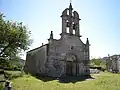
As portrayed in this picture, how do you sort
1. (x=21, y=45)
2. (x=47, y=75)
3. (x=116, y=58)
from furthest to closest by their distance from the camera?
(x=116, y=58)
(x=21, y=45)
(x=47, y=75)

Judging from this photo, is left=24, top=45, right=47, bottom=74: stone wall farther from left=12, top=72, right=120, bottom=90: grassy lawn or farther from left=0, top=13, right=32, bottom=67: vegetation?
left=12, top=72, right=120, bottom=90: grassy lawn

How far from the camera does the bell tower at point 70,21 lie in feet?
95.3

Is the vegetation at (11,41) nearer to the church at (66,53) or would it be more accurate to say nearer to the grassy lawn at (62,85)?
the church at (66,53)

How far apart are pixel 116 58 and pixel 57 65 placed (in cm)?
4743

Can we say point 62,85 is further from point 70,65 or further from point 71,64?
point 71,64

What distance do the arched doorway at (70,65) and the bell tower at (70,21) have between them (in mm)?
4167

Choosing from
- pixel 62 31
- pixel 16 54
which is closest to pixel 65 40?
pixel 62 31

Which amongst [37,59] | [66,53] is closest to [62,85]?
[66,53]

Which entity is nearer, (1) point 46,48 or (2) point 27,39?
(1) point 46,48

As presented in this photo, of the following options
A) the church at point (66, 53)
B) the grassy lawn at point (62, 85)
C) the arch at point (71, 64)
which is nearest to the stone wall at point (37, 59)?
the church at point (66, 53)

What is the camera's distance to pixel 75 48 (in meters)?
29.8

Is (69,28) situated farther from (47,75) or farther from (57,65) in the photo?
(47,75)

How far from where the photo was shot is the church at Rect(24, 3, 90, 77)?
26891mm

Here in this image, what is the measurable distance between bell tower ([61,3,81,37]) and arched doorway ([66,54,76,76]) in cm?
417
